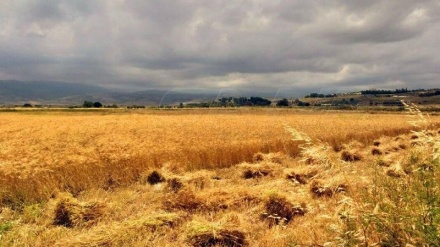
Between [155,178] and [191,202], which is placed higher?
[191,202]

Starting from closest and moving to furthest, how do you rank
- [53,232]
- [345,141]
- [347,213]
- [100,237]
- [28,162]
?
[347,213], [100,237], [53,232], [28,162], [345,141]

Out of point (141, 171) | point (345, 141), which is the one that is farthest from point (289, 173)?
point (345, 141)

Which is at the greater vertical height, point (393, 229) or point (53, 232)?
point (393, 229)

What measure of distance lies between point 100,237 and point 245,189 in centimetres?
392

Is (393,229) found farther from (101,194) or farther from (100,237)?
(101,194)

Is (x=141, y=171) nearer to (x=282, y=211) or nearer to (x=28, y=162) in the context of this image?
(x=282, y=211)

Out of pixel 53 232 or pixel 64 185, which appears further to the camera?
pixel 64 185

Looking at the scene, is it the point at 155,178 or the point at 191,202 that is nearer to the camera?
the point at 191,202

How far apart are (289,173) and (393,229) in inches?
260

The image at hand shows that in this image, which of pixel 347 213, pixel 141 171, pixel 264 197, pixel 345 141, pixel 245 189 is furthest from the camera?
pixel 345 141

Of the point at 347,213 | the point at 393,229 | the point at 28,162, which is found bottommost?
the point at 28,162

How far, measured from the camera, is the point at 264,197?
25.8ft

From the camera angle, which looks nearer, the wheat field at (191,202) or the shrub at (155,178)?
the wheat field at (191,202)

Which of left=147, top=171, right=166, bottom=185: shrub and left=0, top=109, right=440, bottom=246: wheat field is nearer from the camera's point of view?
left=0, top=109, right=440, bottom=246: wheat field
